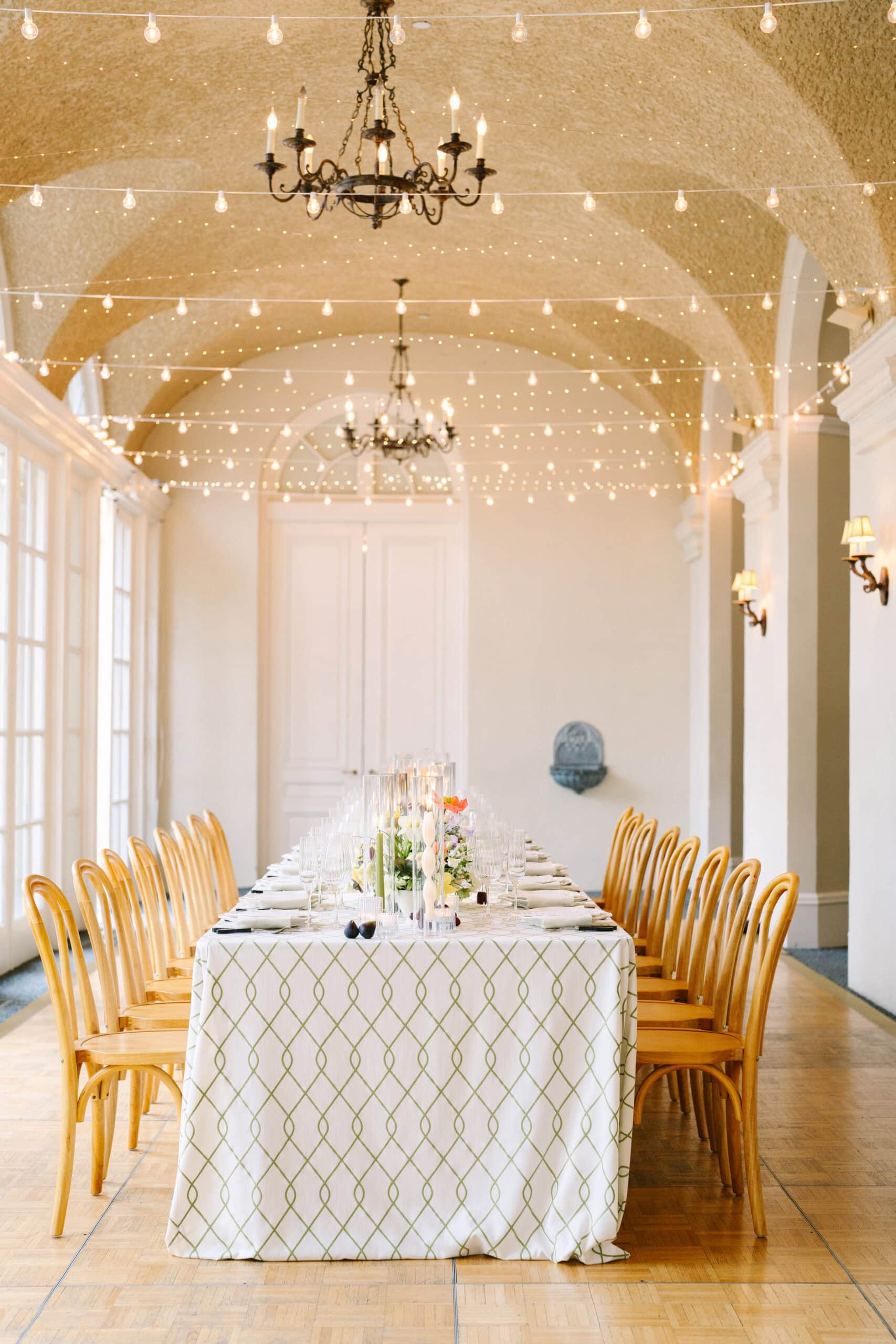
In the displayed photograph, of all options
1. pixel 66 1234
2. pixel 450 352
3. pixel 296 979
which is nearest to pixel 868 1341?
pixel 296 979

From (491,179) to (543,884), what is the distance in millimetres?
4418

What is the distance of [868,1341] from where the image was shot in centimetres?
290

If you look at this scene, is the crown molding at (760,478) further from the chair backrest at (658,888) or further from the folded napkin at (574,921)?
the folded napkin at (574,921)

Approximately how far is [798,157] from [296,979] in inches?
173

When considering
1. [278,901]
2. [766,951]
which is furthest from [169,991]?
[766,951]

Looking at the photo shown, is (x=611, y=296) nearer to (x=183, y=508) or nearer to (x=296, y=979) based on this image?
(x=183, y=508)

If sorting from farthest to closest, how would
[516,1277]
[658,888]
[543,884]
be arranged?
[658,888]
[543,884]
[516,1277]

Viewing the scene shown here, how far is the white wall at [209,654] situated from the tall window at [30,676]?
2.76m

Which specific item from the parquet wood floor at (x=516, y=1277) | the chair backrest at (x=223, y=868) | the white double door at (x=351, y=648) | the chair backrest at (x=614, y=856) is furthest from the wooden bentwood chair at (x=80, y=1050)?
the white double door at (x=351, y=648)

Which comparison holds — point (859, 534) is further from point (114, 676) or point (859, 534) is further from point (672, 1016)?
point (114, 676)

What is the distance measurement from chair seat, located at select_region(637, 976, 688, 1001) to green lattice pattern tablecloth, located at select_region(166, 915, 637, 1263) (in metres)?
1.12

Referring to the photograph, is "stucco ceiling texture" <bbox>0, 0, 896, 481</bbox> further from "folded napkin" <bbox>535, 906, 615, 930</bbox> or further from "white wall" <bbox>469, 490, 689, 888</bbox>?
"folded napkin" <bbox>535, 906, 615, 930</bbox>

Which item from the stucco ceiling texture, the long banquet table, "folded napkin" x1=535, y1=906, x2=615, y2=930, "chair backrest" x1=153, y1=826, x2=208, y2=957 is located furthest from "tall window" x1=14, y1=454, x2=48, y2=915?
"folded napkin" x1=535, y1=906, x2=615, y2=930

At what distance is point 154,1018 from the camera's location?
3879 millimetres
